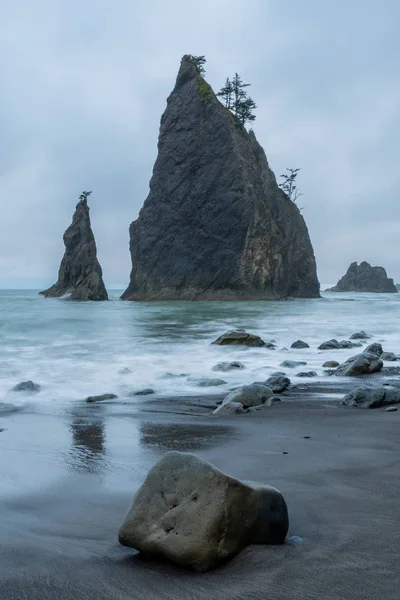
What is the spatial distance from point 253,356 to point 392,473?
862 cm

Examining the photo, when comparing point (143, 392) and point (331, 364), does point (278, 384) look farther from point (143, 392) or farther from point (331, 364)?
point (331, 364)

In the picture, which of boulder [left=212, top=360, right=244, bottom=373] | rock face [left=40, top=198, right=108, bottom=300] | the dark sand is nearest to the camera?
the dark sand

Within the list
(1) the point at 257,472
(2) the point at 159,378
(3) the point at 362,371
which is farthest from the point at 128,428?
(3) the point at 362,371

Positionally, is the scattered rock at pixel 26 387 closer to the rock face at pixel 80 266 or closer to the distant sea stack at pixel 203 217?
the distant sea stack at pixel 203 217

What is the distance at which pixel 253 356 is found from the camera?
12359 millimetres

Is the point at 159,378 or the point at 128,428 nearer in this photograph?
the point at 128,428

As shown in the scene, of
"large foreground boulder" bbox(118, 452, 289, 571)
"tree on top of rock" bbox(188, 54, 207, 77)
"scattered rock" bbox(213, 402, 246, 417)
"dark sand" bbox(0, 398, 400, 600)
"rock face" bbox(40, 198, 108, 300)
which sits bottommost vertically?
"scattered rock" bbox(213, 402, 246, 417)

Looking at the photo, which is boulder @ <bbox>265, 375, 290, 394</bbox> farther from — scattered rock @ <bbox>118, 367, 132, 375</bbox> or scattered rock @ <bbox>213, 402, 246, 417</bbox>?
scattered rock @ <bbox>118, 367, 132, 375</bbox>

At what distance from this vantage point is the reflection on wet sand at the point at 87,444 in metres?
4.10

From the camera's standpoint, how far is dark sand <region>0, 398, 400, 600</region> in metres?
2.23

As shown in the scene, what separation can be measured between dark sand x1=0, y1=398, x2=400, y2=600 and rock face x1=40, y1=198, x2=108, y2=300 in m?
56.6

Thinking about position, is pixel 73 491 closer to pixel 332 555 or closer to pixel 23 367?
pixel 332 555

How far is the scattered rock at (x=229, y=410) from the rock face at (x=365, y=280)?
388 feet

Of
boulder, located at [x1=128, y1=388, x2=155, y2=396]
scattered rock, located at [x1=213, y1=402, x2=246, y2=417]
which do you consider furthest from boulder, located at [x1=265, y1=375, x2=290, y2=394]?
boulder, located at [x1=128, y1=388, x2=155, y2=396]
